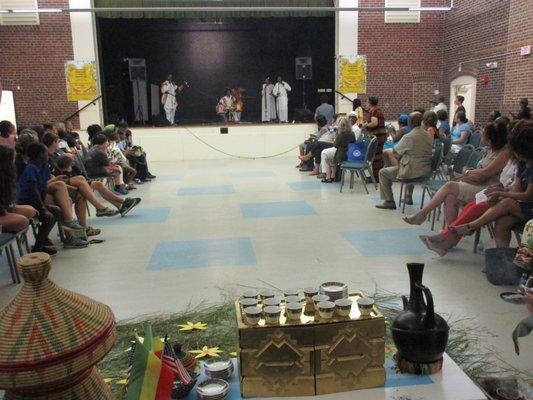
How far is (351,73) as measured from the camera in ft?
44.9

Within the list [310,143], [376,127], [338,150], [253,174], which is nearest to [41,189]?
[338,150]

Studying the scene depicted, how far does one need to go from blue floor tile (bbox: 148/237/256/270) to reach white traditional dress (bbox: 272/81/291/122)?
10.9m

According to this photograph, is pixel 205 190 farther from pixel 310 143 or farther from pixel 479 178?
pixel 479 178

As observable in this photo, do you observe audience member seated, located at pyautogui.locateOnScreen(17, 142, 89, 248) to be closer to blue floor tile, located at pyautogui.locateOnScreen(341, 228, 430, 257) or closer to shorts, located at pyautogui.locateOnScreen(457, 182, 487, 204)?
blue floor tile, located at pyautogui.locateOnScreen(341, 228, 430, 257)

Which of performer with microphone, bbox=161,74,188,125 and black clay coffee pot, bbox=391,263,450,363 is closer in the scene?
black clay coffee pot, bbox=391,263,450,363

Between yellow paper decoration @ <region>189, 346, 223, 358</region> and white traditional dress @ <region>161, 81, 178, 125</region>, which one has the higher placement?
white traditional dress @ <region>161, 81, 178, 125</region>

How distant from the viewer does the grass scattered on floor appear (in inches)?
100

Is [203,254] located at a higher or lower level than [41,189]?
lower

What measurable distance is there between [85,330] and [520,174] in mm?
3826

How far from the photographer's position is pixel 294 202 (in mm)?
7059

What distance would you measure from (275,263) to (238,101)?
12.7 metres

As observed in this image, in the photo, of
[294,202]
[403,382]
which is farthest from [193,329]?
[294,202]

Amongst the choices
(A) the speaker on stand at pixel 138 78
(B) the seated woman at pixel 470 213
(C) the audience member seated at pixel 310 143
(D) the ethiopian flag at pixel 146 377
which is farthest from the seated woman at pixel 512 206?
(A) the speaker on stand at pixel 138 78

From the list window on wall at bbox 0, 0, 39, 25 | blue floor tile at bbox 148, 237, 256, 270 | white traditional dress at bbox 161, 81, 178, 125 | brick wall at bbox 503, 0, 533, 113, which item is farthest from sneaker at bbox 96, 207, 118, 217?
white traditional dress at bbox 161, 81, 178, 125
